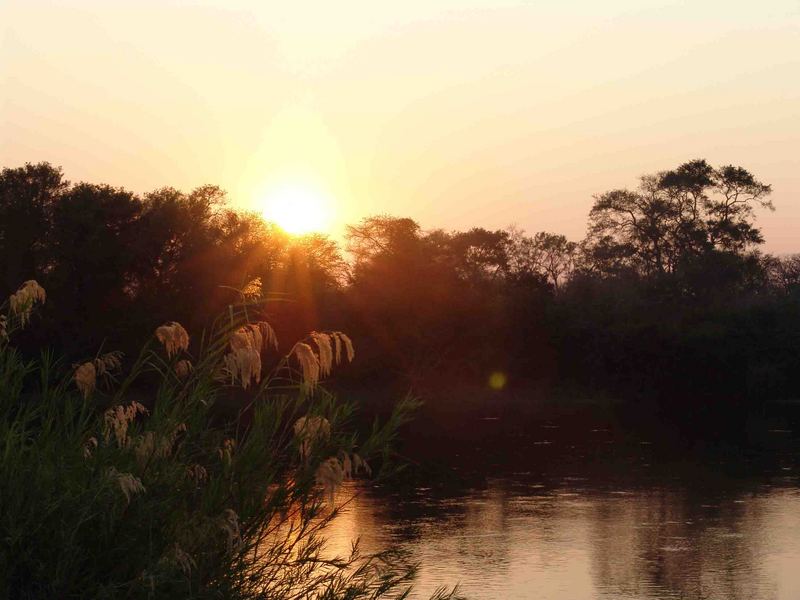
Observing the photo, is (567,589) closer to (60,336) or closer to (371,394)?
(60,336)

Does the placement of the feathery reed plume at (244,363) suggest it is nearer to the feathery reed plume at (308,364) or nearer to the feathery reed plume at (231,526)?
the feathery reed plume at (308,364)

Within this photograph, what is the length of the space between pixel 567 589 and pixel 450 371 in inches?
2095

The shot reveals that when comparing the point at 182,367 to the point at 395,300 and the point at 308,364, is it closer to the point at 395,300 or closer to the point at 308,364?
the point at 308,364

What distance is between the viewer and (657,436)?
4775cm

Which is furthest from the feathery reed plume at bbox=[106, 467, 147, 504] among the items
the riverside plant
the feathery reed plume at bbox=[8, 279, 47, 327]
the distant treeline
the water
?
the distant treeline

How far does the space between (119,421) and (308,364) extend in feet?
5.70

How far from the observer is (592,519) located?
84.1 ft

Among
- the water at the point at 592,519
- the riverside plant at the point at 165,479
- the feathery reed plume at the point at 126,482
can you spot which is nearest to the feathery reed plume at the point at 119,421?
the riverside plant at the point at 165,479

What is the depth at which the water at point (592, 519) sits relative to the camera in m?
18.8

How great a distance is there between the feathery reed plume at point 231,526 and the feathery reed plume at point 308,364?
3.27 feet

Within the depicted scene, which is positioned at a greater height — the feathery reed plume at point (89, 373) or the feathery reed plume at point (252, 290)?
the feathery reed plume at point (252, 290)

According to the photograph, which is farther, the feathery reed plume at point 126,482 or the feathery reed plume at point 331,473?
the feathery reed plume at point 331,473

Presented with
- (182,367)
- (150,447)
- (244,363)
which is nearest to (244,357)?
(244,363)

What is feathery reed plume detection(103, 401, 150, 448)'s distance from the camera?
8.63 meters
